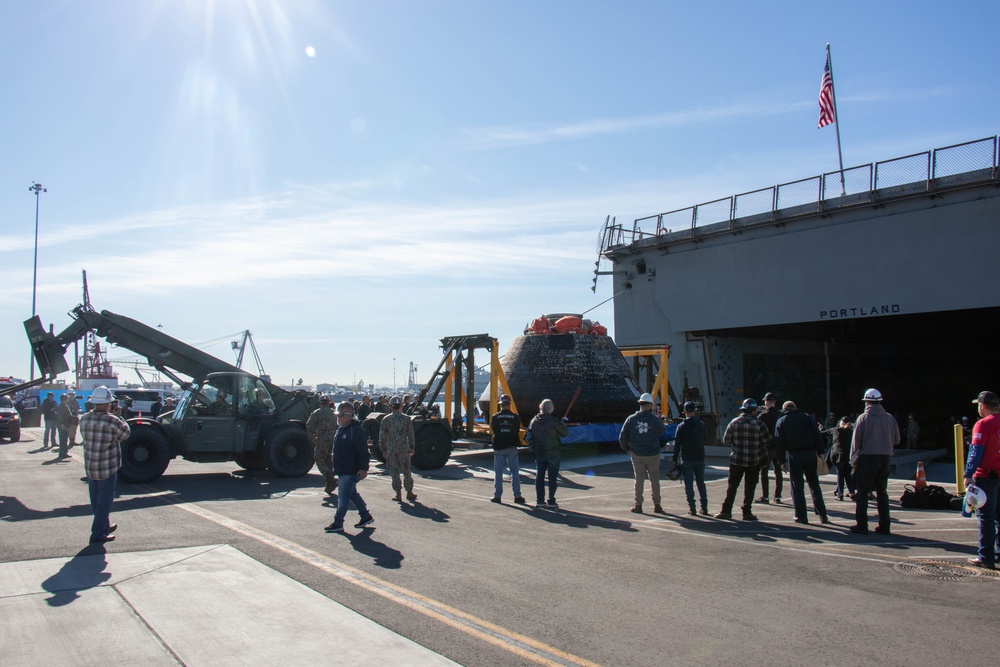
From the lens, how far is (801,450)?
9.96 metres

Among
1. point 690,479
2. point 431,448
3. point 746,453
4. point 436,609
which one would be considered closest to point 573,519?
point 690,479

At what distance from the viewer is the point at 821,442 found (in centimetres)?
997

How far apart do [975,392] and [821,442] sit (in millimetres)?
37910

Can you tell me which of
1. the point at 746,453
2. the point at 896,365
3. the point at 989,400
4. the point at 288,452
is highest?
the point at 896,365

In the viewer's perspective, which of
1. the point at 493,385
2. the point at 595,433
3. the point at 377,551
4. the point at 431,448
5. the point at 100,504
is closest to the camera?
the point at 377,551

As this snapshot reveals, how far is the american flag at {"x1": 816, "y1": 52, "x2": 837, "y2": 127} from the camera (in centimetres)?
2552

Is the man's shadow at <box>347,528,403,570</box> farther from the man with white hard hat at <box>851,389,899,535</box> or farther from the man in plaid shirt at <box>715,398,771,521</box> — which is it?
the man with white hard hat at <box>851,389,899,535</box>

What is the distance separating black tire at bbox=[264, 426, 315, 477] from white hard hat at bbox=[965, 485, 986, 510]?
35.8 ft

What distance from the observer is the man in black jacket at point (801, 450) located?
9891 mm

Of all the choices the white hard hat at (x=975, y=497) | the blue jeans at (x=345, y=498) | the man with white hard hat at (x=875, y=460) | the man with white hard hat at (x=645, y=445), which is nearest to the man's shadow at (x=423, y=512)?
the blue jeans at (x=345, y=498)

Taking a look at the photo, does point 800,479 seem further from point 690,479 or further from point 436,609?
point 436,609

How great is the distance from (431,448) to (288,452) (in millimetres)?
3272

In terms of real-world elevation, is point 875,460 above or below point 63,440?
above

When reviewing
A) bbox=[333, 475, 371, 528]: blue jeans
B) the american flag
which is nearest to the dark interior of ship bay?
the american flag
